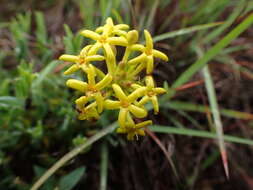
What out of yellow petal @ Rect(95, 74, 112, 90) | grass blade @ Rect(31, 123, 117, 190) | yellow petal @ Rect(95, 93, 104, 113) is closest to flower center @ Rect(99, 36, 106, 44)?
yellow petal @ Rect(95, 74, 112, 90)

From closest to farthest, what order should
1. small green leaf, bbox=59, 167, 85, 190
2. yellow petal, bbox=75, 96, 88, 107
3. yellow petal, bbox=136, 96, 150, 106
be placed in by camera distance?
yellow petal, bbox=75, 96, 88, 107
yellow petal, bbox=136, 96, 150, 106
small green leaf, bbox=59, 167, 85, 190

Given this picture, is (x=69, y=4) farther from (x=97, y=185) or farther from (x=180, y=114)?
(x=97, y=185)

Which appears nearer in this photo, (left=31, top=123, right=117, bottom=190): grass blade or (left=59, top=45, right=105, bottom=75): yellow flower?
(left=59, top=45, right=105, bottom=75): yellow flower

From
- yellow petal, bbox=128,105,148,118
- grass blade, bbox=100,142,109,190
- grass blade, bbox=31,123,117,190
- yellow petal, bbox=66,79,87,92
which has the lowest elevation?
grass blade, bbox=100,142,109,190

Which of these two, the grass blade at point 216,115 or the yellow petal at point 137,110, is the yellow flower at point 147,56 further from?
the grass blade at point 216,115

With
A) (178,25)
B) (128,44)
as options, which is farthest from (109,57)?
(178,25)

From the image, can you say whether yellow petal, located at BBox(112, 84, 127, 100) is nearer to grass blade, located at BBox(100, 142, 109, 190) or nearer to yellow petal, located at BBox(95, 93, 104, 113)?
yellow petal, located at BBox(95, 93, 104, 113)

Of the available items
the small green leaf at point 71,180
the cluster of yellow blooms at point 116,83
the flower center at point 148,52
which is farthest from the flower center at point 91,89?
the small green leaf at point 71,180
